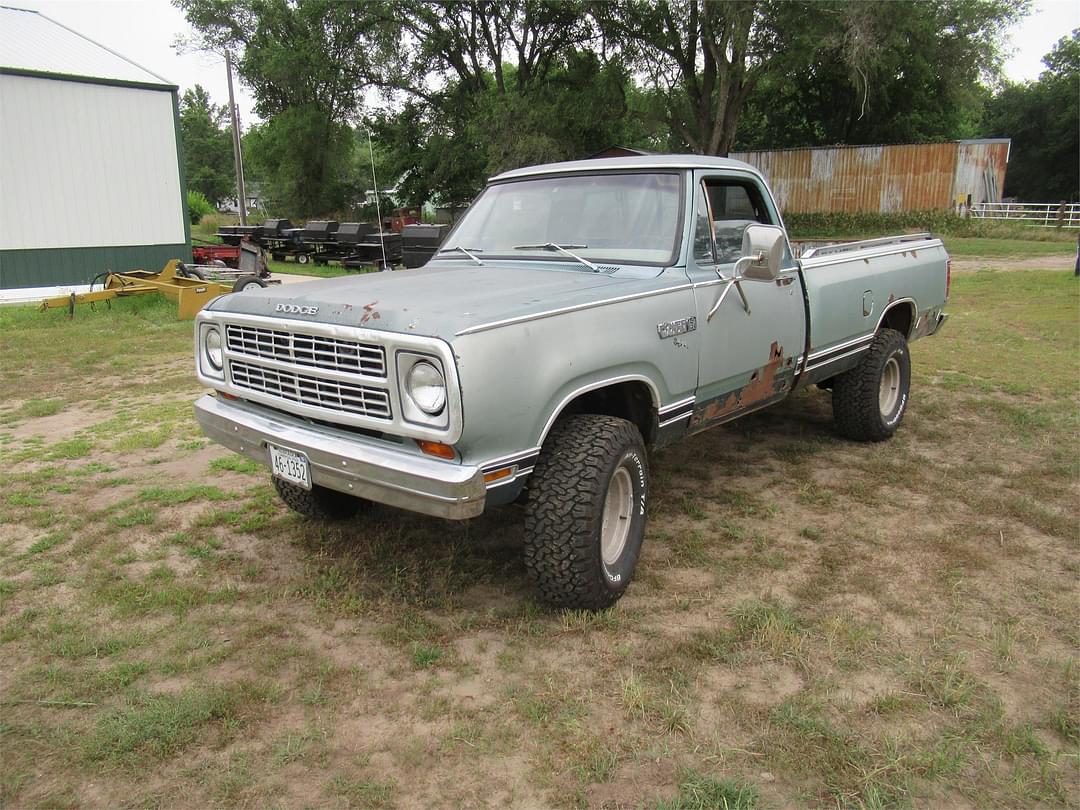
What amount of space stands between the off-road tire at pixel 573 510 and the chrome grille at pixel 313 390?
0.70 m

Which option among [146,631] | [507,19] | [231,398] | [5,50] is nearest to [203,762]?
[146,631]

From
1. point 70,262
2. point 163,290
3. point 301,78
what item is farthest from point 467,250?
point 301,78

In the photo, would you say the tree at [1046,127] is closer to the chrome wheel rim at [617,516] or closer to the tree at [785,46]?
the tree at [785,46]

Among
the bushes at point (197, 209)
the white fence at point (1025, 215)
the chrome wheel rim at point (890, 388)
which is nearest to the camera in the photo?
the chrome wheel rim at point (890, 388)

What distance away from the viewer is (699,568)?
12.8 ft

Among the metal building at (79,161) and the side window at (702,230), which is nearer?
the side window at (702,230)

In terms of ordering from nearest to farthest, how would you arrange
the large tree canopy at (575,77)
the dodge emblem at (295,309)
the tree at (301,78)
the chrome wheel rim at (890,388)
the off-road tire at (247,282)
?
the dodge emblem at (295,309) < the chrome wheel rim at (890,388) < the off-road tire at (247,282) < the large tree canopy at (575,77) < the tree at (301,78)

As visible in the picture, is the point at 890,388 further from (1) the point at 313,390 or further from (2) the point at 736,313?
Result: (1) the point at 313,390

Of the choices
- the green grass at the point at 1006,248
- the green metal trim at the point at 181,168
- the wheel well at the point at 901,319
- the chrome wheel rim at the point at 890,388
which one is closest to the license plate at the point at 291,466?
the chrome wheel rim at the point at 890,388

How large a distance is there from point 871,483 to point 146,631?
4183mm

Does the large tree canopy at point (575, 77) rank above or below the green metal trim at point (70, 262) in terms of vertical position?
above

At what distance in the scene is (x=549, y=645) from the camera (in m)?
3.22

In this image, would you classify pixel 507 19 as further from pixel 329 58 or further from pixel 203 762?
pixel 203 762

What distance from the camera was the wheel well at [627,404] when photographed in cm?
368
